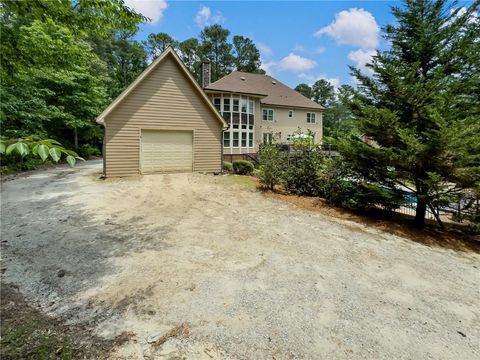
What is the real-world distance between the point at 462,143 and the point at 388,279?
13.8 ft

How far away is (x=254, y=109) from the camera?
84.6 ft

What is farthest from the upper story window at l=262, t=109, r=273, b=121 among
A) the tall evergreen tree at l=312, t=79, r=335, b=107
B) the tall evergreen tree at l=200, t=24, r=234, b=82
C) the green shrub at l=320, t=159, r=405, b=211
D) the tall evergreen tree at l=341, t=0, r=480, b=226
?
the tall evergreen tree at l=312, t=79, r=335, b=107

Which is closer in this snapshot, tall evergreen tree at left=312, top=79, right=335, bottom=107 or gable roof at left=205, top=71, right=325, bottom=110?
A: gable roof at left=205, top=71, right=325, bottom=110

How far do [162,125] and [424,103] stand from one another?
34.5 feet

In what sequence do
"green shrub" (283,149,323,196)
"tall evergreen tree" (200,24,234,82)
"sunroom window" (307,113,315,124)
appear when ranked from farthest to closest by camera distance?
1. "tall evergreen tree" (200,24,234,82)
2. "sunroom window" (307,113,315,124)
3. "green shrub" (283,149,323,196)

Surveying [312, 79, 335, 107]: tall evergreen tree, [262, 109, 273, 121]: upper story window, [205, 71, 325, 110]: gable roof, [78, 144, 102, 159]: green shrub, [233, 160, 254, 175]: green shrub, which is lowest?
[233, 160, 254, 175]: green shrub

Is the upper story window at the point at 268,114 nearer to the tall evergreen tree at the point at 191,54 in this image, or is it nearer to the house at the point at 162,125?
the house at the point at 162,125

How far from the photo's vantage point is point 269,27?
11.6 meters

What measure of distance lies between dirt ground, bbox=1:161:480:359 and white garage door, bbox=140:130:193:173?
5.40 metres

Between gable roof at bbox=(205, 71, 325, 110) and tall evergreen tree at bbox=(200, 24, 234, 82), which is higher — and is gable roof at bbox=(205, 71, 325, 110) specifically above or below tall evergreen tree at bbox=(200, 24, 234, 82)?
below

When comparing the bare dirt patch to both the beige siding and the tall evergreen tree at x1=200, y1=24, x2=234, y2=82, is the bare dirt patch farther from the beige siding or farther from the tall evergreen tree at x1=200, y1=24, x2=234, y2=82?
the tall evergreen tree at x1=200, y1=24, x2=234, y2=82

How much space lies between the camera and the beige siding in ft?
40.2

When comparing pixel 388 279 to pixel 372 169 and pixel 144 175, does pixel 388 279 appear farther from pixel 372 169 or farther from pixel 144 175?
pixel 144 175

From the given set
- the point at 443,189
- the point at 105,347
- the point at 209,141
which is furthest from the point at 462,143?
the point at 209,141
